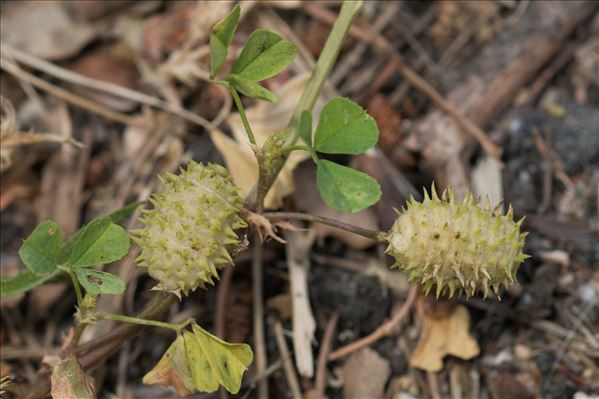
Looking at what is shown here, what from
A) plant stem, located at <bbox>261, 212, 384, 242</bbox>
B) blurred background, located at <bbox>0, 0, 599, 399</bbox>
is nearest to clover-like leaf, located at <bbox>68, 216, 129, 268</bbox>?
plant stem, located at <bbox>261, 212, 384, 242</bbox>

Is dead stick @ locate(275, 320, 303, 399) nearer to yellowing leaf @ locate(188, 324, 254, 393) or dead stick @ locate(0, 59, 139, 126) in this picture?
yellowing leaf @ locate(188, 324, 254, 393)

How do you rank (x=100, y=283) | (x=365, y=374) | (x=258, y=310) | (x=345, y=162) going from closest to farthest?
(x=100, y=283), (x=365, y=374), (x=258, y=310), (x=345, y=162)

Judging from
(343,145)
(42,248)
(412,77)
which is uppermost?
(343,145)

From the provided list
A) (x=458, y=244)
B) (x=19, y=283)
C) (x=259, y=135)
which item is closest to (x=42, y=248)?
(x=19, y=283)

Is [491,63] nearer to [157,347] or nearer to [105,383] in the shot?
[157,347]

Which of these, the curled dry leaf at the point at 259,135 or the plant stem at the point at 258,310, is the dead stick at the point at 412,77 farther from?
the plant stem at the point at 258,310

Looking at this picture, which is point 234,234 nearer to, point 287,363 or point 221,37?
point 221,37
